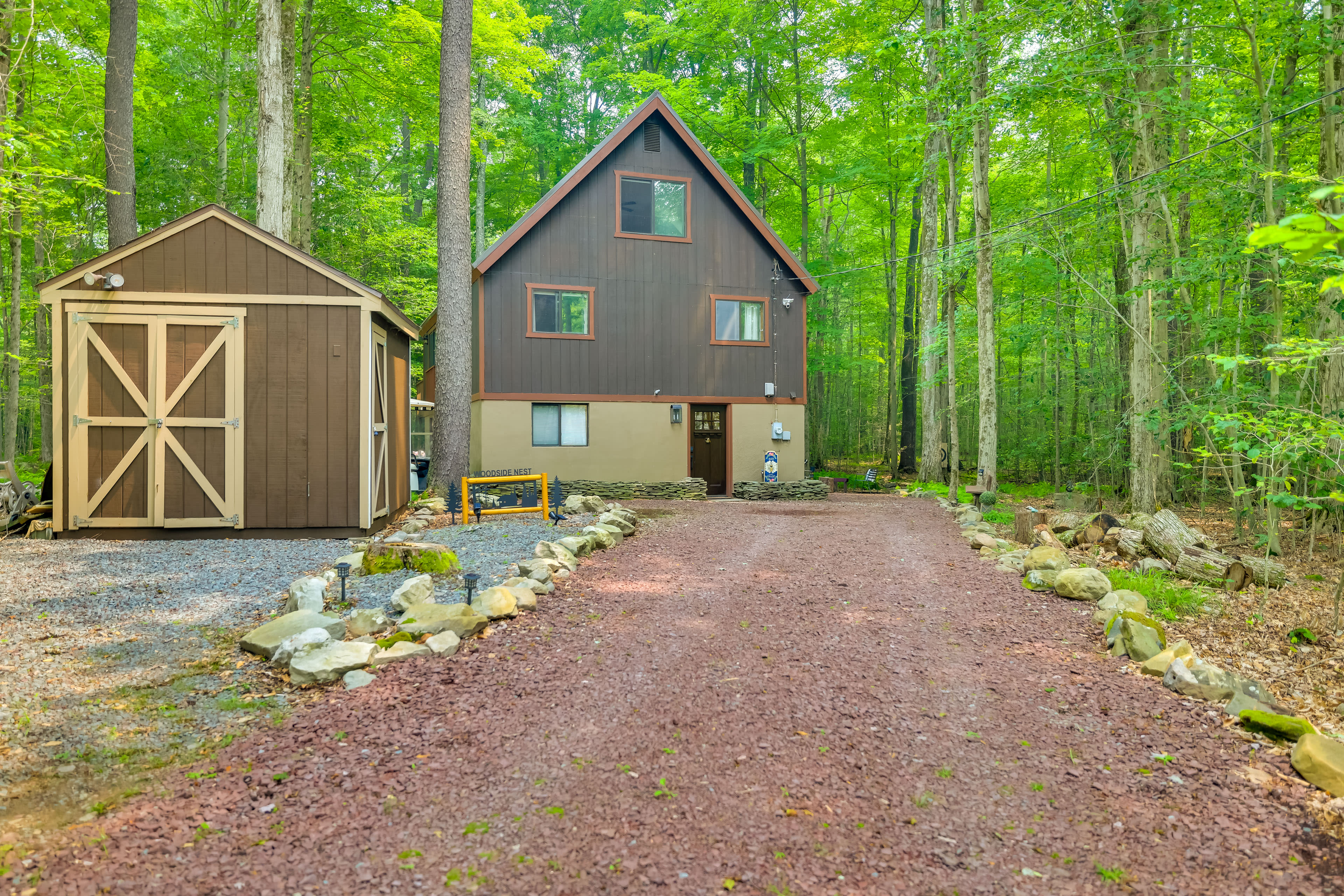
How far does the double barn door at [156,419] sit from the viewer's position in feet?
26.5

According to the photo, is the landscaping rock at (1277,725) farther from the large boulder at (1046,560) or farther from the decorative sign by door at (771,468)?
the decorative sign by door at (771,468)

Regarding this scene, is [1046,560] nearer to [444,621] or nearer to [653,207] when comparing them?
[444,621]

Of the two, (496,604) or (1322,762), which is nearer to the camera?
(1322,762)

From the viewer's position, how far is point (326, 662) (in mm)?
4066

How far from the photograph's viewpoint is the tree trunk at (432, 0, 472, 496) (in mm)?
10766

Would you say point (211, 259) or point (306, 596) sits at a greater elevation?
point (211, 259)

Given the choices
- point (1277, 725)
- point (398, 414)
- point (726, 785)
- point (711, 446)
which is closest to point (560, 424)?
point (711, 446)

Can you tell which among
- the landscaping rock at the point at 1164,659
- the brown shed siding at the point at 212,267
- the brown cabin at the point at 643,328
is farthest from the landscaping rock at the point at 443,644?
the brown cabin at the point at 643,328

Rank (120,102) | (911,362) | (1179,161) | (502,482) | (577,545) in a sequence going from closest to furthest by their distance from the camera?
(577,545)
(1179,161)
(502,482)
(120,102)
(911,362)

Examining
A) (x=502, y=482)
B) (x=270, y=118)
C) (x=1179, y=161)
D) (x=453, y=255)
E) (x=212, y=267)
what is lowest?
(x=502, y=482)

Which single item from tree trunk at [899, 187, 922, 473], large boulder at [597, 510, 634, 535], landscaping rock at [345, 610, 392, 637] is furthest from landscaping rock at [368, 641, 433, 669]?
tree trunk at [899, 187, 922, 473]

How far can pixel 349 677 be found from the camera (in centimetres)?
401

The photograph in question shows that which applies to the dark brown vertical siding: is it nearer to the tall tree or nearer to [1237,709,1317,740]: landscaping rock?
the tall tree

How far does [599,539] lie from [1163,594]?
5.38m
